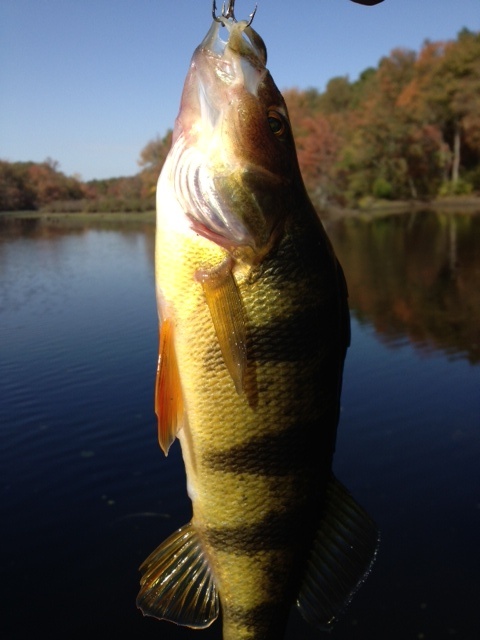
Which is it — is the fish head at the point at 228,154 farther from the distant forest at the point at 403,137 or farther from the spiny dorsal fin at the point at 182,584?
the distant forest at the point at 403,137

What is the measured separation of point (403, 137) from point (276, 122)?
168ft

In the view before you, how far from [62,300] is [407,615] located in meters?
14.6

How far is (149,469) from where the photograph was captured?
7.42 m

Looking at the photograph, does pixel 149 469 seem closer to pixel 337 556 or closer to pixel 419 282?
pixel 337 556

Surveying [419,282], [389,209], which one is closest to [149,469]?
[419,282]

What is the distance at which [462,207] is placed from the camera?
46.8 m

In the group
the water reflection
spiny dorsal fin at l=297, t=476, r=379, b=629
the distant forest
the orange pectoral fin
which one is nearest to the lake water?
the water reflection

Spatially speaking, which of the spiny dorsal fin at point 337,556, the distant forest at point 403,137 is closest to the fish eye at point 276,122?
the spiny dorsal fin at point 337,556

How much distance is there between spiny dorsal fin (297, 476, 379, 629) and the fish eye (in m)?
1.13

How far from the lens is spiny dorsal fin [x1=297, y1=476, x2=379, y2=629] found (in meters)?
1.91

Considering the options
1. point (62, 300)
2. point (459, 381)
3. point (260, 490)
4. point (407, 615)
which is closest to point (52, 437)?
point (407, 615)

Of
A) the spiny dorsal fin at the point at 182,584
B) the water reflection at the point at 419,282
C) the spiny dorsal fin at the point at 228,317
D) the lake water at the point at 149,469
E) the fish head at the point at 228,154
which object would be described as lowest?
the lake water at the point at 149,469

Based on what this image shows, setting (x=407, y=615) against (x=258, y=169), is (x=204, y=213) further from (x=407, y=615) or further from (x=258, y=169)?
(x=407, y=615)

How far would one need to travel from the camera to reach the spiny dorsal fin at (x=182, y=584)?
1939 mm
